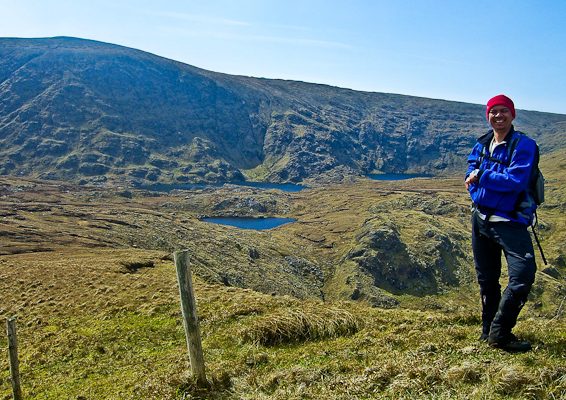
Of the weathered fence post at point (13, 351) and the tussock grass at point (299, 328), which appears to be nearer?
the weathered fence post at point (13, 351)

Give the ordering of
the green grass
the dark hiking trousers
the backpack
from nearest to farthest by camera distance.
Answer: the green grass < the dark hiking trousers < the backpack

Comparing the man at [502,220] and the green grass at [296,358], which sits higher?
the man at [502,220]

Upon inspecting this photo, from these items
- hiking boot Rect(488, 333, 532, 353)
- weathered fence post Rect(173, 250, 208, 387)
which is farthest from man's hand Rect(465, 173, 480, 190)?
weathered fence post Rect(173, 250, 208, 387)

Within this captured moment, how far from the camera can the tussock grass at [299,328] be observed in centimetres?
905

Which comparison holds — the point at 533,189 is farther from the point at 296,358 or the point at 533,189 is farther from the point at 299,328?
the point at 299,328

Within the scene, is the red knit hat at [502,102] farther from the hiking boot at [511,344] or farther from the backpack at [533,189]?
the hiking boot at [511,344]

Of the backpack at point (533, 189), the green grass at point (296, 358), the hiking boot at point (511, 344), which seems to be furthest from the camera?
the hiking boot at point (511, 344)

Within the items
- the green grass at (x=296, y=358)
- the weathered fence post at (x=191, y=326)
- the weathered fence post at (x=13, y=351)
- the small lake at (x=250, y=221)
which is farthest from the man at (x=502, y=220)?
the small lake at (x=250, y=221)

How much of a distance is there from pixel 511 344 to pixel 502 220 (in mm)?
2218

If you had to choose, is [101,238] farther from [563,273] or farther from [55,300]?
[563,273]

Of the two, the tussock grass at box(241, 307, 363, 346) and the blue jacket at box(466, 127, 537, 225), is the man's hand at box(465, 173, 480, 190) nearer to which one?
the blue jacket at box(466, 127, 537, 225)

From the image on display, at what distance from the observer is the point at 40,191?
403 feet

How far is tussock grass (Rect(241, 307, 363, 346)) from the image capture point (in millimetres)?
9055

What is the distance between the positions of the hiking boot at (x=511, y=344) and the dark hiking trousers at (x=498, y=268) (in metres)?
0.05
